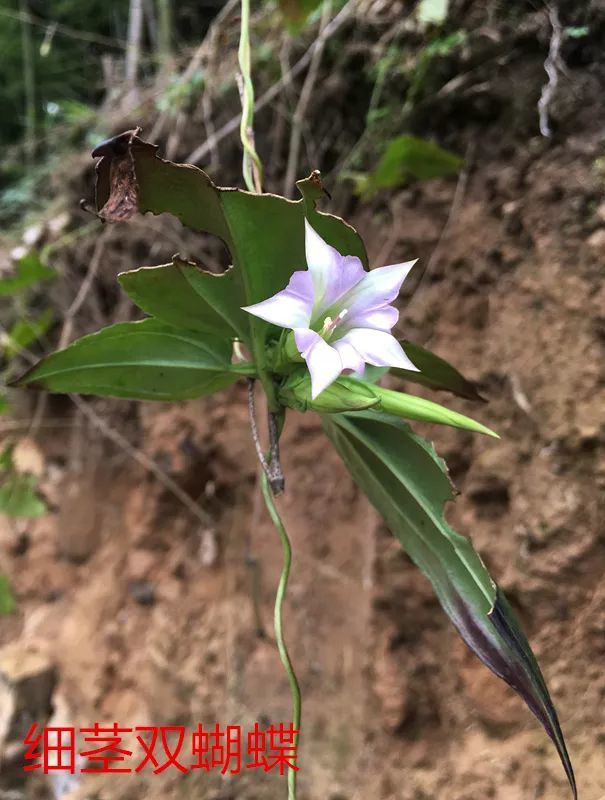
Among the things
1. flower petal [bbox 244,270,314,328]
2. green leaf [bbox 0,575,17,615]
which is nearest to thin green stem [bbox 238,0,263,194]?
flower petal [bbox 244,270,314,328]

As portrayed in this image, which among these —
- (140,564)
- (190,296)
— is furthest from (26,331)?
(190,296)

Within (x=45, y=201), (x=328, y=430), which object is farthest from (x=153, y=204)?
(x=45, y=201)

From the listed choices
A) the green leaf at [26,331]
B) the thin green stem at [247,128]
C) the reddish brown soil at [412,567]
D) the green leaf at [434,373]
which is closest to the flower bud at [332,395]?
the green leaf at [434,373]

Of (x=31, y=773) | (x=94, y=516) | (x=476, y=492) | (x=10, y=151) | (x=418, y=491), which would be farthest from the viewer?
(x=10, y=151)

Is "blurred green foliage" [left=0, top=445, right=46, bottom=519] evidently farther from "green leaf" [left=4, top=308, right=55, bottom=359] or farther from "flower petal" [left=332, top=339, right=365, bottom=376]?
"flower petal" [left=332, top=339, right=365, bottom=376]

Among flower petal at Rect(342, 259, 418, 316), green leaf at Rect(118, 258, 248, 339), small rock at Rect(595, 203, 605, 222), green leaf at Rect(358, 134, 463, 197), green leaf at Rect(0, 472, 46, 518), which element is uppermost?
green leaf at Rect(358, 134, 463, 197)

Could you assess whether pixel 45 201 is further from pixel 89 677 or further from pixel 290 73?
pixel 89 677

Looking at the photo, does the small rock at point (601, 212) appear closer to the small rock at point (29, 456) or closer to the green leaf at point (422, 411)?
the green leaf at point (422, 411)
